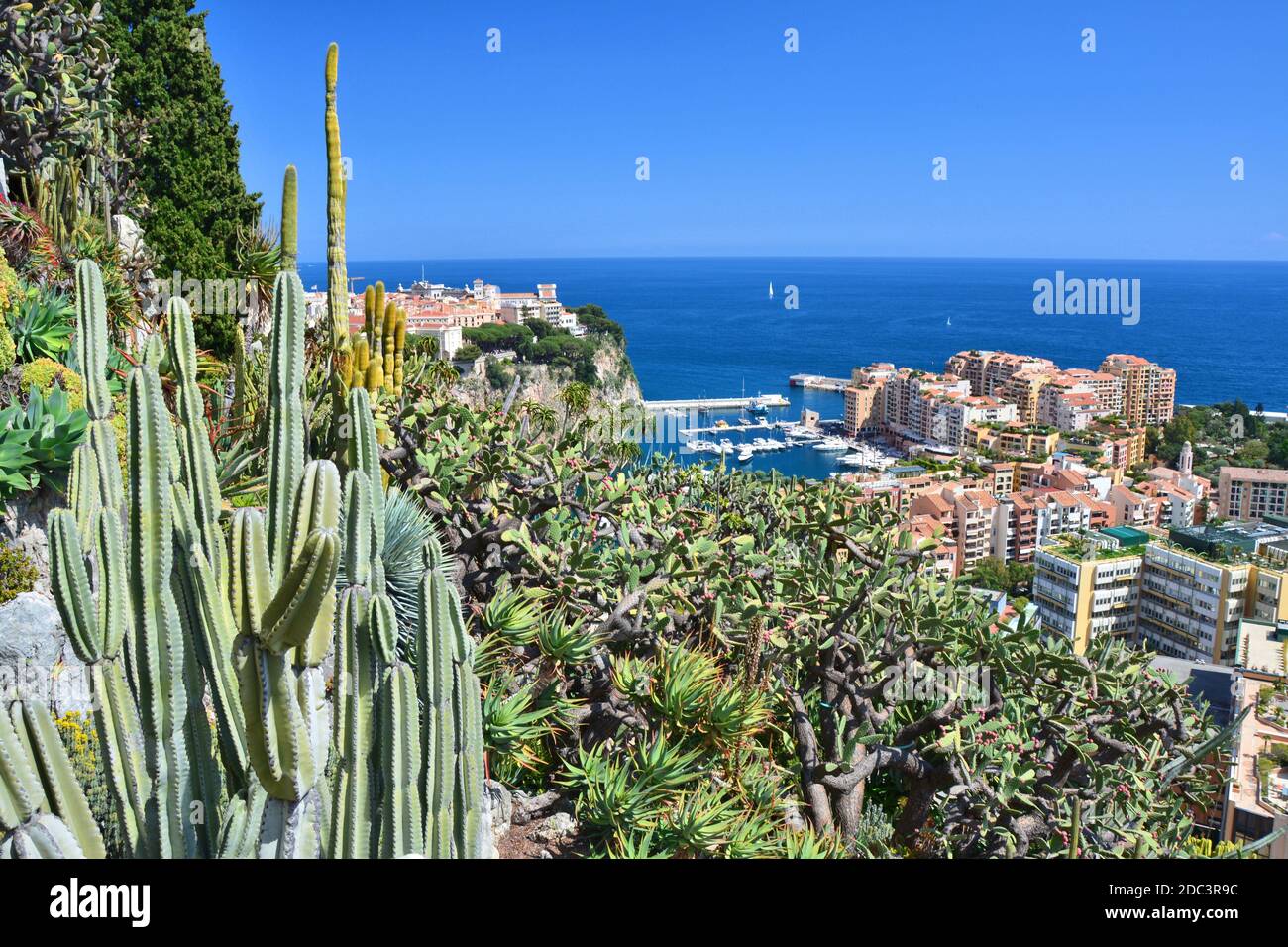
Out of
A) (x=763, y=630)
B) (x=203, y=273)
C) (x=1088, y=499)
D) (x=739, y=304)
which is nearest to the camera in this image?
(x=763, y=630)

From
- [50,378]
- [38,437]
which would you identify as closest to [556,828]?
[38,437]

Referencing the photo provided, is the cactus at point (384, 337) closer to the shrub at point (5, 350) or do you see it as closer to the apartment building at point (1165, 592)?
the shrub at point (5, 350)

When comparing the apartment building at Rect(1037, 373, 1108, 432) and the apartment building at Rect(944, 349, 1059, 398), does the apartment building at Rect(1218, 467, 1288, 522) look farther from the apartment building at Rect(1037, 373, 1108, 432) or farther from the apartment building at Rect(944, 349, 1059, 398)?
the apartment building at Rect(944, 349, 1059, 398)

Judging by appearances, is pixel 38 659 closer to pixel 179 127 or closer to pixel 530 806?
pixel 530 806

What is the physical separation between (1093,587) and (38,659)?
17.2m

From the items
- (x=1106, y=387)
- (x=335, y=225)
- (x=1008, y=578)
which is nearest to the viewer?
(x=335, y=225)

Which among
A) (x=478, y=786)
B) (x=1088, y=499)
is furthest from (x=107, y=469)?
(x=1088, y=499)

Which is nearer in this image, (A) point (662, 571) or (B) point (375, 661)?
(B) point (375, 661)

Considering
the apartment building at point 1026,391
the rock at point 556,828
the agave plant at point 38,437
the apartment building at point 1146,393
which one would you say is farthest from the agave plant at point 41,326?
the apartment building at point 1146,393

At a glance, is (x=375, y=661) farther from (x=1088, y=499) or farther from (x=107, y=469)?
(x=1088, y=499)

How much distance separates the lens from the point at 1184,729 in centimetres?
454

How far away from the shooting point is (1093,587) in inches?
685
